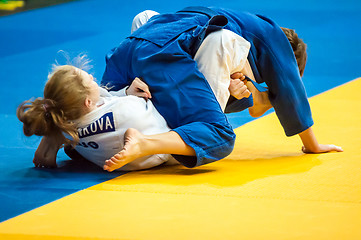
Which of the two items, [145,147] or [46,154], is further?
[46,154]

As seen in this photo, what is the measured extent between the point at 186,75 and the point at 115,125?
1.46 ft

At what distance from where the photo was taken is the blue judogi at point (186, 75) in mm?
2971

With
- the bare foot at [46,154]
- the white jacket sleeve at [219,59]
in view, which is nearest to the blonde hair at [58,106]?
the bare foot at [46,154]

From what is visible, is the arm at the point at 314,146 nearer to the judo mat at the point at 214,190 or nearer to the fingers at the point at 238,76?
the judo mat at the point at 214,190

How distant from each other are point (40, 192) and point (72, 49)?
3.65 metres

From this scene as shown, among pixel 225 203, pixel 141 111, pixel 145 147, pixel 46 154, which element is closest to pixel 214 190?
pixel 225 203

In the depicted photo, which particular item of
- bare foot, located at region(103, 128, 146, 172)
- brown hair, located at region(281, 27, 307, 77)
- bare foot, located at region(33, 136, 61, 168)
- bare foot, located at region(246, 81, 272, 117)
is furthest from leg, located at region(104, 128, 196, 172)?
brown hair, located at region(281, 27, 307, 77)

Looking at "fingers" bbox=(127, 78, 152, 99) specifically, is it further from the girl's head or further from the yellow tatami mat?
the yellow tatami mat

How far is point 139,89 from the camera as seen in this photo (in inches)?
123

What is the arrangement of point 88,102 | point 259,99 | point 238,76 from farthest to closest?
point 259,99
point 238,76
point 88,102

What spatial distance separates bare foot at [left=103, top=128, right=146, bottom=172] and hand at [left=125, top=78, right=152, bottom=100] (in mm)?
353

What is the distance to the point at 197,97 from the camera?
9.87 feet

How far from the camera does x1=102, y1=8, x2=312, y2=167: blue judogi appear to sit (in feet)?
9.75

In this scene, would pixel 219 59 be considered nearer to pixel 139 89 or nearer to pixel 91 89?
pixel 139 89
